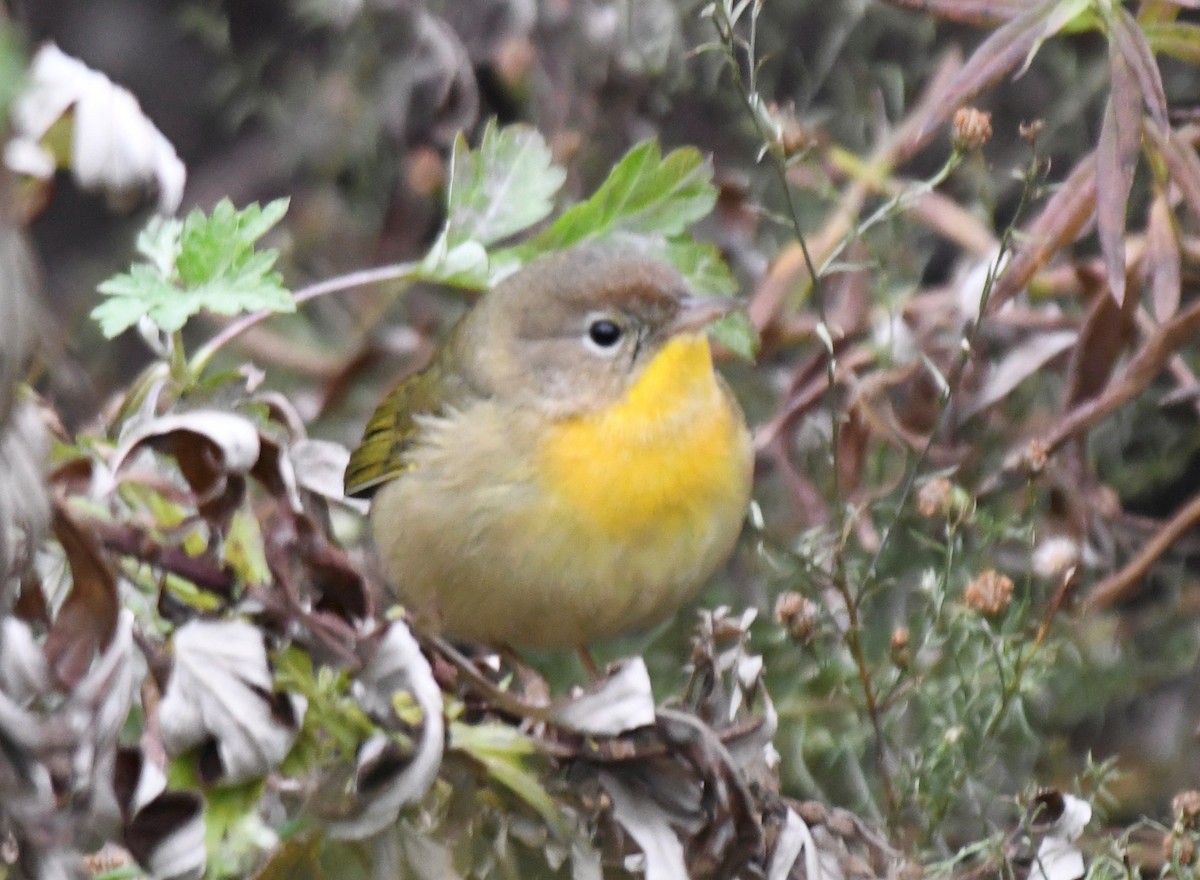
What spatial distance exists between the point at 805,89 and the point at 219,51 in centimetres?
140

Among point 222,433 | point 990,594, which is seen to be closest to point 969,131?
point 990,594

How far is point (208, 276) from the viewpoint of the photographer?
172cm

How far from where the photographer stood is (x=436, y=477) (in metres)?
2.40

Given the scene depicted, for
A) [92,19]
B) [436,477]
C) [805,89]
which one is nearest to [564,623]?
[436,477]

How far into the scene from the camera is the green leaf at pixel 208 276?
169 cm

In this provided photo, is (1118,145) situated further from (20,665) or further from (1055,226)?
(20,665)

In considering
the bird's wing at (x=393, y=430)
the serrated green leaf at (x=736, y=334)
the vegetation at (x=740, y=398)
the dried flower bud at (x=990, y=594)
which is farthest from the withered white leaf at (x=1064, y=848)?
the bird's wing at (x=393, y=430)

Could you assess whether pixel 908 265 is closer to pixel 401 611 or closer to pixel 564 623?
pixel 564 623

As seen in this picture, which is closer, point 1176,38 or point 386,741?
point 386,741

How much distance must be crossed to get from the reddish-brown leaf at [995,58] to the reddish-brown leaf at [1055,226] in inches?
11.1

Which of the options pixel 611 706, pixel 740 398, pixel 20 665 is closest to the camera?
pixel 20 665

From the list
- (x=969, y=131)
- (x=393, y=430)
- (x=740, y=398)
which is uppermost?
(x=969, y=131)

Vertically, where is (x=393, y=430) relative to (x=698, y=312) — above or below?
below

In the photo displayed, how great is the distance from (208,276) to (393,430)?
0.95 meters
